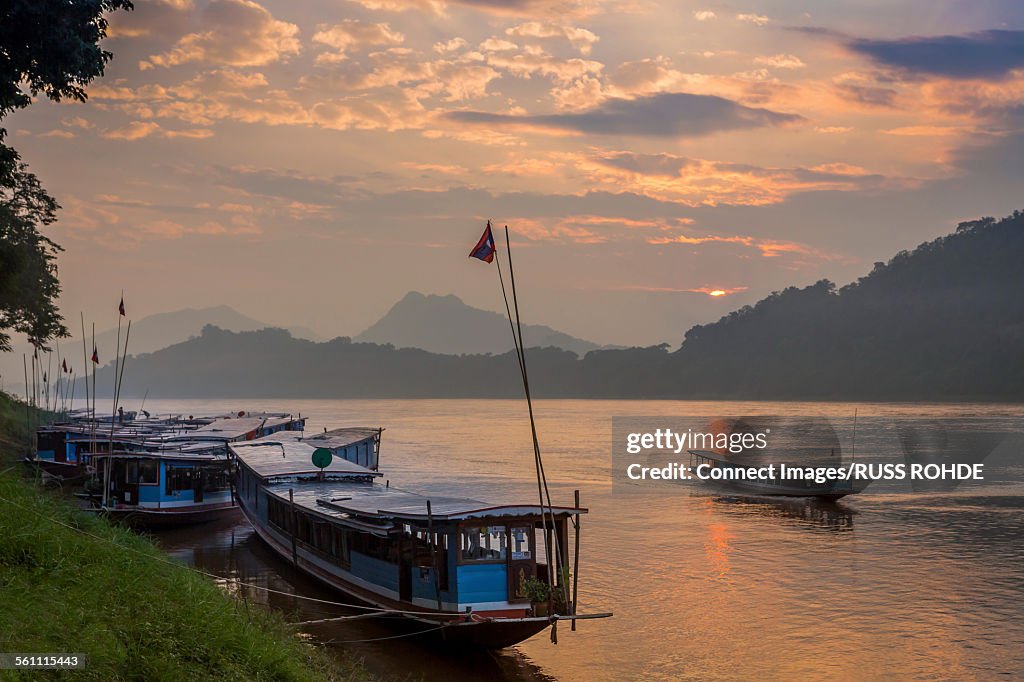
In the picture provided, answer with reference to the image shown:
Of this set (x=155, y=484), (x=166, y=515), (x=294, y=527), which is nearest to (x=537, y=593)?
(x=294, y=527)

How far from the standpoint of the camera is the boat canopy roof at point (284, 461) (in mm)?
33375

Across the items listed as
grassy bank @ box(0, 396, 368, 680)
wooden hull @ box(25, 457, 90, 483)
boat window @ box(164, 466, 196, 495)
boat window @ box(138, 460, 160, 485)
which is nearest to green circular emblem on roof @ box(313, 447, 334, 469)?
boat window @ box(138, 460, 160, 485)

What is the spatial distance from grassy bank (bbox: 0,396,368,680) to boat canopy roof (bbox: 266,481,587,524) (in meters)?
3.97

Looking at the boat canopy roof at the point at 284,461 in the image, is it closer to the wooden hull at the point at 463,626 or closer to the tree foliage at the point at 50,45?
the wooden hull at the point at 463,626

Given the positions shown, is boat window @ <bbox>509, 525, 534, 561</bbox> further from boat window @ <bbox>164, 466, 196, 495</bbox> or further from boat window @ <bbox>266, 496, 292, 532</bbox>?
boat window @ <bbox>164, 466, 196, 495</bbox>

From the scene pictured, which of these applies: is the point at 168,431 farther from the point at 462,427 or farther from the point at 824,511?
the point at 462,427

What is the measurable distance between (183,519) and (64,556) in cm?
2485

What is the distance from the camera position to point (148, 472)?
38.5 metres

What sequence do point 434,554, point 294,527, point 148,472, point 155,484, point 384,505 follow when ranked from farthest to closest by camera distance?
point 155,484 → point 148,472 → point 294,527 → point 384,505 → point 434,554

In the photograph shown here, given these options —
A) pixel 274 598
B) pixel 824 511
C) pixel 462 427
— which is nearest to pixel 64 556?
pixel 274 598

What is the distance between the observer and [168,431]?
72.5 meters

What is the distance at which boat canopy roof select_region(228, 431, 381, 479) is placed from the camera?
33375 millimetres

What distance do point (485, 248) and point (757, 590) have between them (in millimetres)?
17645

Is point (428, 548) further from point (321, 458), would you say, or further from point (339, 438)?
point (339, 438)
